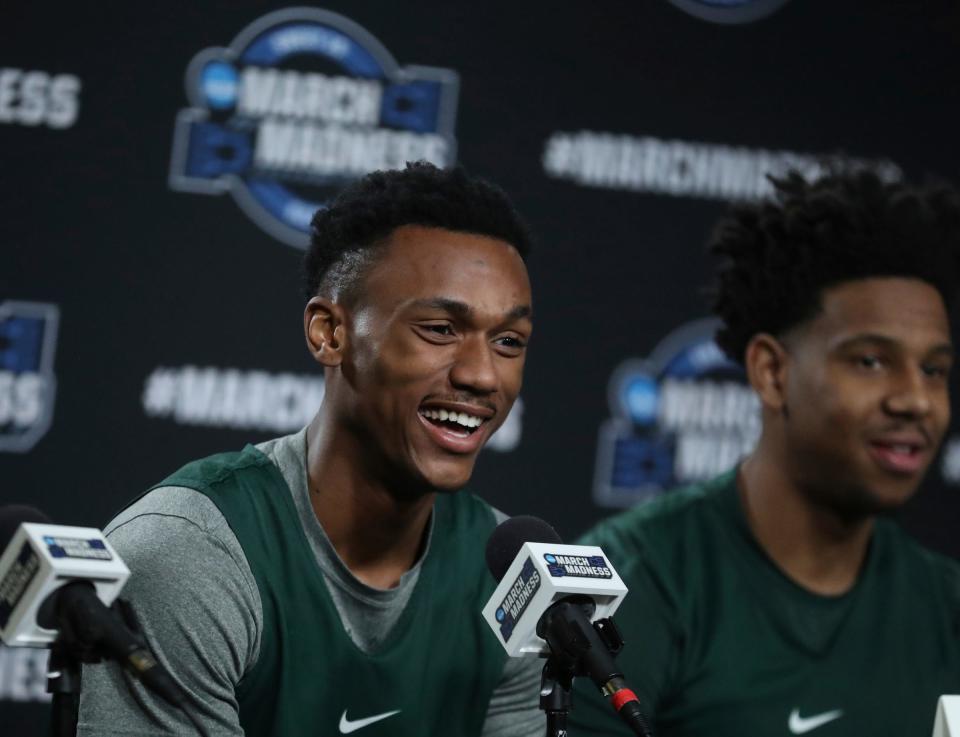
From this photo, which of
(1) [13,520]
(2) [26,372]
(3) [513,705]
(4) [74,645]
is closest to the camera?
(4) [74,645]

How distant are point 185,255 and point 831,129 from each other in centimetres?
153

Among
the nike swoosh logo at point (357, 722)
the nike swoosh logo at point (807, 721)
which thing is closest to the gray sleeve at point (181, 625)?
the nike swoosh logo at point (357, 722)

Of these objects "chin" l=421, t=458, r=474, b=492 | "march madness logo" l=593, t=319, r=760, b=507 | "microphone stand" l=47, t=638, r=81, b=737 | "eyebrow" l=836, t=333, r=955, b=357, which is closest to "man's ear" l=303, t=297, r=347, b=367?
"chin" l=421, t=458, r=474, b=492

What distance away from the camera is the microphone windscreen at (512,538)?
1884 millimetres

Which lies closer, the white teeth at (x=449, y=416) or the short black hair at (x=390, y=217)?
the white teeth at (x=449, y=416)

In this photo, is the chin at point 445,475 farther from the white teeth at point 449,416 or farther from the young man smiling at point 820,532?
Answer: the young man smiling at point 820,532

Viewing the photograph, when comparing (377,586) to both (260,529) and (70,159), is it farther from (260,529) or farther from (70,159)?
(70,159)

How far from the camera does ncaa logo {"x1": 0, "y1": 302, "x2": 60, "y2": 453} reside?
3025 millimetres

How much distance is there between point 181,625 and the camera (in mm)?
2012

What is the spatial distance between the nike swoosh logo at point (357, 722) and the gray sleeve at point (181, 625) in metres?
0.19

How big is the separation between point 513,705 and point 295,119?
1.39 m

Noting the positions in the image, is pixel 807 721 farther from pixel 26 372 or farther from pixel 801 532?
pixel 26 372

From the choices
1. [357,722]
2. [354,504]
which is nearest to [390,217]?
[354,504]

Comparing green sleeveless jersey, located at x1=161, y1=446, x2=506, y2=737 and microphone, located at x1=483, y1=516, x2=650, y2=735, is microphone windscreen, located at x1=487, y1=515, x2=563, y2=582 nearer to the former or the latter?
microphone, located at x1=483, y1=516, x2=650, y2=735
